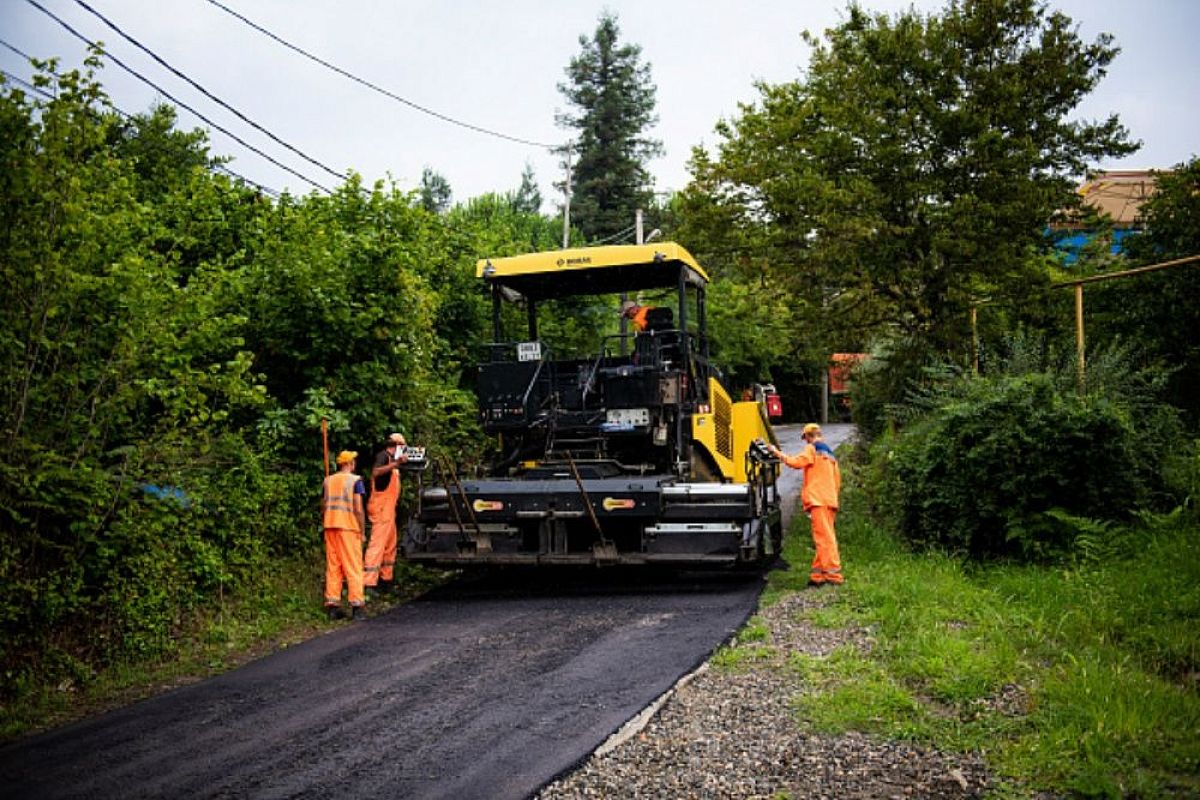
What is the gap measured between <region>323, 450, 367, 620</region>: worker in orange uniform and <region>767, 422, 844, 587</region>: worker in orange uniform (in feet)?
12.9

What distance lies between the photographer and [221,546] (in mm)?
8359

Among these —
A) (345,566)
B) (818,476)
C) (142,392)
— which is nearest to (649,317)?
(818,476)

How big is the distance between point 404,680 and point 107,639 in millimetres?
2216

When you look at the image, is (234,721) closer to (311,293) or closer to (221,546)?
(221,546)

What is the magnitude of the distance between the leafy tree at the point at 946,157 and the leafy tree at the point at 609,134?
3005cm

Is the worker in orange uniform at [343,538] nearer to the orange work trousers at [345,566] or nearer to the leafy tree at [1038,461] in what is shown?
the orange work trousers at [345,566]

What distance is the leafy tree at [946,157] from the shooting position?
13.6 meters

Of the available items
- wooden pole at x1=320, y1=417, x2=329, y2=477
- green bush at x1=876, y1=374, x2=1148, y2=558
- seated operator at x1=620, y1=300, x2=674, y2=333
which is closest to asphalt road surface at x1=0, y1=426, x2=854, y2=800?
wooden pole at x1=320, y1=417, x2=329, y2=477

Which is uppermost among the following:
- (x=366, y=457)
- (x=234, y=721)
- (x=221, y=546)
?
(x=366, y=457)

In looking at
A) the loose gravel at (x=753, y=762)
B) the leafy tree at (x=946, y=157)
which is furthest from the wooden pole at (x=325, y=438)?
the leafy tree at (x=946, y=157)

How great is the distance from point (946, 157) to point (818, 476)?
6639mm

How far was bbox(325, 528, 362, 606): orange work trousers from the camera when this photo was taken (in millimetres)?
8766

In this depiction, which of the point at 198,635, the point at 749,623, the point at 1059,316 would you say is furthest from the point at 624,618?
the point at 1059,316

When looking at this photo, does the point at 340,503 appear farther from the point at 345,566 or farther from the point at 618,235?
the point at 618,235
